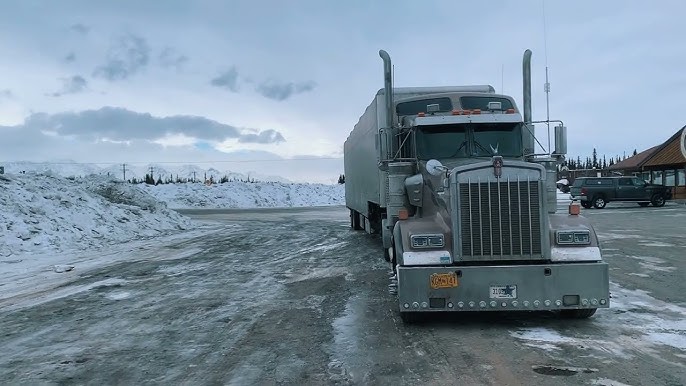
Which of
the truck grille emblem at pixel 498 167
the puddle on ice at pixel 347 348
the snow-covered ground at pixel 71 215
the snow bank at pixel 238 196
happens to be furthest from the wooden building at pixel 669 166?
the puddle on ice at pixel 347 348

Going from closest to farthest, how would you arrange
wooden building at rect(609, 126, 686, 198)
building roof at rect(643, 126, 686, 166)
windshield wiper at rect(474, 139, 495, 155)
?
windshield wiper at rect(474, 139, 495, 155) → building roof at rect(643, 126, 686, 166) → wooden building at rect(609, 126, 686, 198)

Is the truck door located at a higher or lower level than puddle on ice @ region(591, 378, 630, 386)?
higher

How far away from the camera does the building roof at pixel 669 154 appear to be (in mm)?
38906

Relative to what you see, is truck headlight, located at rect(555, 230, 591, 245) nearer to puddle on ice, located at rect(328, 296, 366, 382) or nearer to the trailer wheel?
puddle on ice, located at rect(328, 296, 366, 382)

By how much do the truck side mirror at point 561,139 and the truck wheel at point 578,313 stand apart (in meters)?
2.49

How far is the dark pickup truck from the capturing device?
33.9 m

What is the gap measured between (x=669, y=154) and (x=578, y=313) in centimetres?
3953

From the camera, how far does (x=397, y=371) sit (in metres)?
5.16

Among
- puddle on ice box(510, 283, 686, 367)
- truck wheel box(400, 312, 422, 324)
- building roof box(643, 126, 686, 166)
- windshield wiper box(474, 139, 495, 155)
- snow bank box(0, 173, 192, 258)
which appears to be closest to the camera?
puddle on ice box(510, 283, 686, 367)

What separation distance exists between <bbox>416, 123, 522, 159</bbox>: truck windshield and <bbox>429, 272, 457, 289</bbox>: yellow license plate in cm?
251

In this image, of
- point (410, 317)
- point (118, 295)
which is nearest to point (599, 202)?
point (410, 317)

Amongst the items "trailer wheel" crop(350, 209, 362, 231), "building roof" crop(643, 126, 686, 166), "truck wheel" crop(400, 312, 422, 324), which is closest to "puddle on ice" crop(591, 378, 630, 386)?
"truck wheel" crop(400, 312, 422, 324)

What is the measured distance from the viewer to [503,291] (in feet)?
21.0

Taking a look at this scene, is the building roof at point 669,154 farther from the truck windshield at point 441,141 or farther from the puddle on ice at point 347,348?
the puddle on ice at point 347,348
